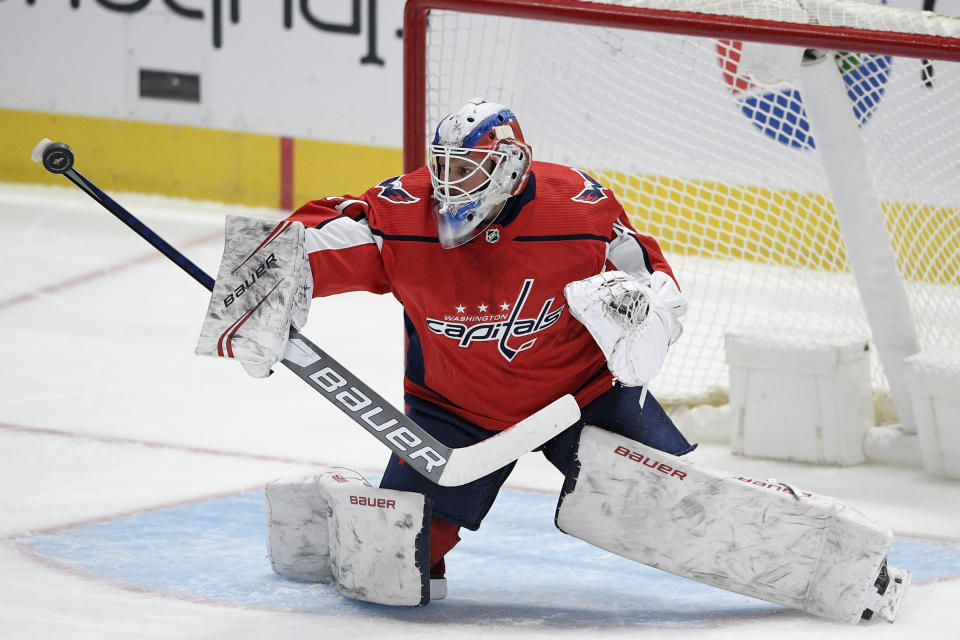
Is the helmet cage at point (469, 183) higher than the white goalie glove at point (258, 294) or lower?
higher

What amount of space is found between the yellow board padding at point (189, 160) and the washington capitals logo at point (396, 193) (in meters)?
3.81

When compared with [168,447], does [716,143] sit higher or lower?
higher

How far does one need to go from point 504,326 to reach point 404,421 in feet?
0.83

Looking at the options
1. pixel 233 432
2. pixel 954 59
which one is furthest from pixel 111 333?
pixel 954 59

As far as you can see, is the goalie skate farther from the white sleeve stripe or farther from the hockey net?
the hockey net

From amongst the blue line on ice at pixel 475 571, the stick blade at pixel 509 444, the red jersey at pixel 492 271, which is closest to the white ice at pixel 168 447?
the blue line on ice at pixel 475 571

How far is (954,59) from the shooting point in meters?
3.29

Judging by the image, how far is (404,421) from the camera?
8.94 feet

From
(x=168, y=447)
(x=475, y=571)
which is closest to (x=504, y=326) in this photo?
(x=475, y=571)

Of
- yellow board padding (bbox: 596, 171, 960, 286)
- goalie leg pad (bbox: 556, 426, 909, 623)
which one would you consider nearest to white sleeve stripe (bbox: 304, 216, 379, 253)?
goalie leg pad (bbox: 556, 426, 909, 623)

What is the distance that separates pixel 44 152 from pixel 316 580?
986 millimetres

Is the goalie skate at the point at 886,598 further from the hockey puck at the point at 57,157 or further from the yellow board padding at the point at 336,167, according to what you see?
the yellow board padding at the point at 336,167

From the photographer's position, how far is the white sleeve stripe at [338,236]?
273 cm

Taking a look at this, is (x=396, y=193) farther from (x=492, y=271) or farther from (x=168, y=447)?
(x=168, y=447)
